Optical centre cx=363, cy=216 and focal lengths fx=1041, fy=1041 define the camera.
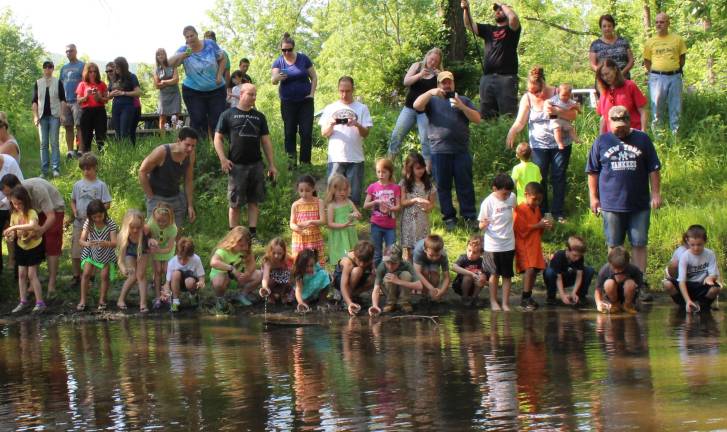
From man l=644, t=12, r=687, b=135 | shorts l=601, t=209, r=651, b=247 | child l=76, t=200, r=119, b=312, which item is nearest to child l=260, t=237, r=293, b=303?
child l=76, t=200, r=119, b=312

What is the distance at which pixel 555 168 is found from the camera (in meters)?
13.6

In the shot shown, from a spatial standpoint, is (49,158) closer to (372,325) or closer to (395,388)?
(372,325)

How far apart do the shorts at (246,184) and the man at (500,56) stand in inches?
157

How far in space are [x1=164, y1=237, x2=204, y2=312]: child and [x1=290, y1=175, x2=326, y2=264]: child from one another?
46.1 inches

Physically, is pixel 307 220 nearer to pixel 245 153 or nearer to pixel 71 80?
pixel 245 153

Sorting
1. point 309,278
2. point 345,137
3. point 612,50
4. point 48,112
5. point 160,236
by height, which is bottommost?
point 309,278

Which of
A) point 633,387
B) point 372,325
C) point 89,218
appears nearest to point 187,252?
point 89,218

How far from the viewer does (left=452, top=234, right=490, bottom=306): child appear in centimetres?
1177

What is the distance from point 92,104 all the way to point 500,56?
21.4 feet

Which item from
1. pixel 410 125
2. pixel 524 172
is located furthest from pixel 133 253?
pixel 524 172

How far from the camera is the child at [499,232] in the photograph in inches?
456

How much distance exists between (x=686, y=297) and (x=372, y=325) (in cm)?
327

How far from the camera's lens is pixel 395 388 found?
741cm

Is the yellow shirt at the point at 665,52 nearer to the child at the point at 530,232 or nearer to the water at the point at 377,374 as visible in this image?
the child at the point at 530,232
